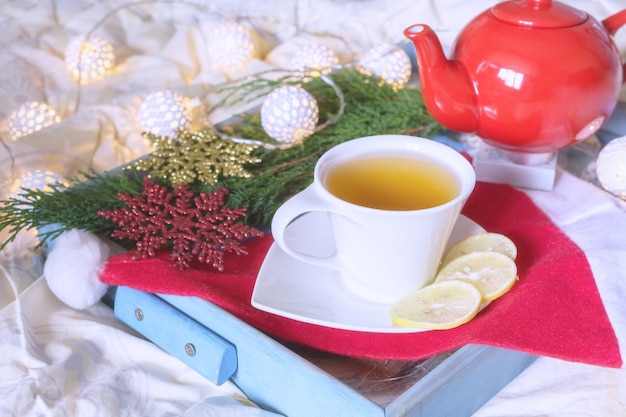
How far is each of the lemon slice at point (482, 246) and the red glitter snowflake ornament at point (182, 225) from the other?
18 cm

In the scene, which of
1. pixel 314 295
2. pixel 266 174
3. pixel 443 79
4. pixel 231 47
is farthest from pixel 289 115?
pixel 231 47

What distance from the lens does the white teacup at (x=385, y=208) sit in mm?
518

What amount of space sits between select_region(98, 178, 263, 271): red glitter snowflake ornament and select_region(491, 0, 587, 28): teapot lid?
13.3 inches

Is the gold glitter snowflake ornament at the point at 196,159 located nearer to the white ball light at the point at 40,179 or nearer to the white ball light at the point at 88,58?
the white ball light at the point at 40,179

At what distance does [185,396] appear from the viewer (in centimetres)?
58

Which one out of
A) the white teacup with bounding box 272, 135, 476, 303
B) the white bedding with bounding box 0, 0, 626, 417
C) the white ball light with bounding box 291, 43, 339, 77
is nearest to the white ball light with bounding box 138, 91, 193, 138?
the white bedding with bounding box 0, 0, 626, 417

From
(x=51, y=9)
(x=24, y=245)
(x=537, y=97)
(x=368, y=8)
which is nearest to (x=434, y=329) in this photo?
(x=537, y=97)

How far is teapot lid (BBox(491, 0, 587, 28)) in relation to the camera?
2.24 feet

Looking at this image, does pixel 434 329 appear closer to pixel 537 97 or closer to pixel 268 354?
pixel 268 354

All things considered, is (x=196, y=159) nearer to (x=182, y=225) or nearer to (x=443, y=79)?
(x=182, y=225)

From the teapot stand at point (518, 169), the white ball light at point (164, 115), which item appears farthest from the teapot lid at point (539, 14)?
the white ball light at point (164, 115)

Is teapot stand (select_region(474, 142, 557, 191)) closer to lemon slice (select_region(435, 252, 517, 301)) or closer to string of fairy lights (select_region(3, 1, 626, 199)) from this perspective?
string of fairy lights (select_region(3, 1, 626, 199))

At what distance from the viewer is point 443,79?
708 mm

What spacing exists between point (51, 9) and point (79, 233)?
84cm
